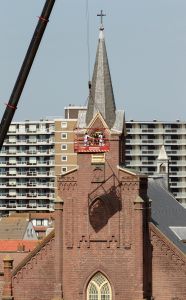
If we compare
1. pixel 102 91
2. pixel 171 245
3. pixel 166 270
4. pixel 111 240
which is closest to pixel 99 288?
pixel 111 240

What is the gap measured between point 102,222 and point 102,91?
8348 millimetres

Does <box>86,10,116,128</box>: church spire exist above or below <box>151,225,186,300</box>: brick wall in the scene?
above

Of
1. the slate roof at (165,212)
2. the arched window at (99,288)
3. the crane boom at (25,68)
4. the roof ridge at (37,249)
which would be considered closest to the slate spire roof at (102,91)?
the roof ridge at (37,249)

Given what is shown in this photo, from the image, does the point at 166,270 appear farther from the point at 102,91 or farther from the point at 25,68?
the point at 25,68

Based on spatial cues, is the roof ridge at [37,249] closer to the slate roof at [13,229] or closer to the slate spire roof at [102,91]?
the slate spire roof at [102,91]

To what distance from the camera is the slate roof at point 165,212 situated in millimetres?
97444

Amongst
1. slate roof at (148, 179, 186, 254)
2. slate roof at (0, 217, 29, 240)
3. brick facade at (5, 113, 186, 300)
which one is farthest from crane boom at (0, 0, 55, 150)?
slate roof at (0, 217, 29, 240)

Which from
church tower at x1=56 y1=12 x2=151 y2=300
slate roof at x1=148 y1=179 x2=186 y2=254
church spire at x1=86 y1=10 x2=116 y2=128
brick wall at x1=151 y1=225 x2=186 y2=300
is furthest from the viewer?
slate roof at x1=148 y1=179 x2=186 y2=254

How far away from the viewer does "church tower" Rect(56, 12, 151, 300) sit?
8962 centimetres

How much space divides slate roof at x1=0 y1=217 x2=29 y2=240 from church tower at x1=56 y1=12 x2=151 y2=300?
9926cm

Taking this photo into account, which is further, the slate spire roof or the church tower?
the slate spire roof

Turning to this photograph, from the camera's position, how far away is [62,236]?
298 feet

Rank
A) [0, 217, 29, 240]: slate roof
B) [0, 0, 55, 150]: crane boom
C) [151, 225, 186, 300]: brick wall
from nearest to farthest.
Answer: [0, 0, 55, 150]: crane boom < [151, 225, 186, 300]: brick wall < [0, 217, 29, 240]: slate roof

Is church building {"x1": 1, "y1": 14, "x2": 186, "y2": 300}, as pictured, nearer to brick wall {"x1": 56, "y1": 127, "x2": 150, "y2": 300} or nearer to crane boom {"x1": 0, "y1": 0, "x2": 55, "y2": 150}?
brick wall {"x1": 56, "y1": 127, "x2": 150, "y2": 300}
